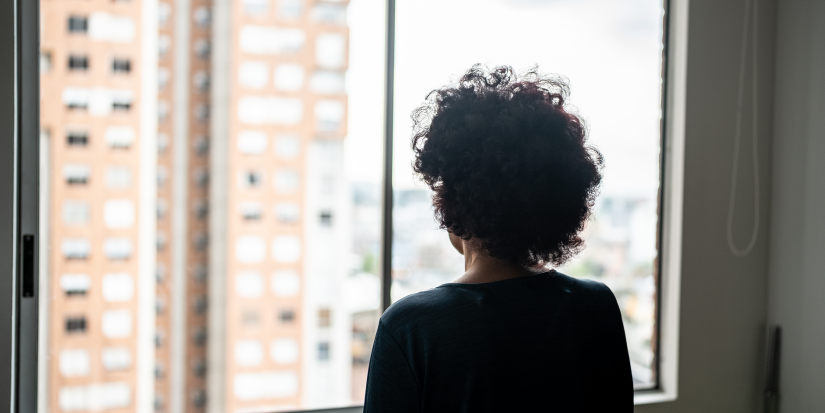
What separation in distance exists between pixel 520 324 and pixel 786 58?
1731 millimetres

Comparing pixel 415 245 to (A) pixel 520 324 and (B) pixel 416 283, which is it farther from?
(A) pixel 520 324

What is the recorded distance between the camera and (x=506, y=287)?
69 centimetres

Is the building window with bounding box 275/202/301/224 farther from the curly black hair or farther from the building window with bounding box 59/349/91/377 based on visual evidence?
the curly black hair

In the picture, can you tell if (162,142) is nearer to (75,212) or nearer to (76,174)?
(76,174)

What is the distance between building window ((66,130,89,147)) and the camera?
1.79 metres

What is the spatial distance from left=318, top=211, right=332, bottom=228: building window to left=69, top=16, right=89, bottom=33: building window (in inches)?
53.6

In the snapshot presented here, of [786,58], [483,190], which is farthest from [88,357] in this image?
[786,58]

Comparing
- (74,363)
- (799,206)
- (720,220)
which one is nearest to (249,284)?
(74,363)

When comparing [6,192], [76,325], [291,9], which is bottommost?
[76,325]

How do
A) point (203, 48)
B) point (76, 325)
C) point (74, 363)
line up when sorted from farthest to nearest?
point (203, 48)
point (74, 363)
point (76, 325)

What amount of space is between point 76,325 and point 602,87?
212cm

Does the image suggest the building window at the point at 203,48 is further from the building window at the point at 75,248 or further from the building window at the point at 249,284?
the building window at the point at 249,284

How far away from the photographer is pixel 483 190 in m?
0.70

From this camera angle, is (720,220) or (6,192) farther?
(720,220)
